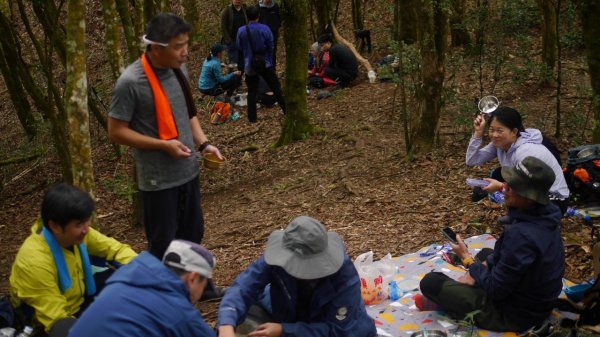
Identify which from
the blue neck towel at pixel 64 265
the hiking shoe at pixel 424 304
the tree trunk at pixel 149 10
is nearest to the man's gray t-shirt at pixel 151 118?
the blue neck towel at pixel 64 265

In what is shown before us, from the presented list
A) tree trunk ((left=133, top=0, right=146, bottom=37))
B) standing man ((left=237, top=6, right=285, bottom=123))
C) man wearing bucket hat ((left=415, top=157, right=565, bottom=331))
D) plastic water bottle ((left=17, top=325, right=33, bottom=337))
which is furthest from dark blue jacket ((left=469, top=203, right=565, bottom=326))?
standing man ((left=237, top=6, right=285, bottom=123))

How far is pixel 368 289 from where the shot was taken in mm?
4840

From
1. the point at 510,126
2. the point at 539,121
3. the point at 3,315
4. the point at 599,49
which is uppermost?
the point at 599,49

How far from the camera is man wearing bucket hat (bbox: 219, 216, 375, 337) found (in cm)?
364

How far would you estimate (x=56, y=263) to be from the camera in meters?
3.75

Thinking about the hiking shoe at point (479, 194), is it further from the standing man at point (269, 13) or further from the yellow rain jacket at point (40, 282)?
the standing man at point (269, 13)

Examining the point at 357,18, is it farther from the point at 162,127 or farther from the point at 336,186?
the point at 162,127

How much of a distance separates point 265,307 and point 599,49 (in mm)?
4149

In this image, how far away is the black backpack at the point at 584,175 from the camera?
588 centimetres

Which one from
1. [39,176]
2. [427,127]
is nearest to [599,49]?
[427,127]

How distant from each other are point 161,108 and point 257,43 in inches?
277

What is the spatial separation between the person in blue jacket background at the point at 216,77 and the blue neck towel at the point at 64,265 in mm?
9091

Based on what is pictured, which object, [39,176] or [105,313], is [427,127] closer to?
[105,313]

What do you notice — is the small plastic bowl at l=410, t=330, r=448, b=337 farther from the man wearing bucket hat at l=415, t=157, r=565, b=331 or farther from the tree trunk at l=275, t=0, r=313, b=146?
the tree trunk at l=275, t=0, r=313, b=146
